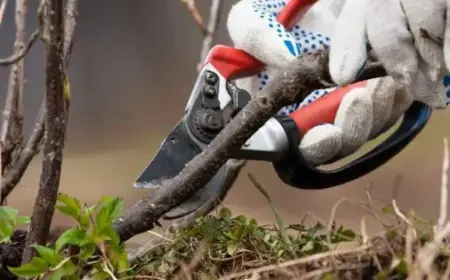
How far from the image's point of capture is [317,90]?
20.5 inches

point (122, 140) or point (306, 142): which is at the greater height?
point (306, 142)

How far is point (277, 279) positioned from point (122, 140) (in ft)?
1.99

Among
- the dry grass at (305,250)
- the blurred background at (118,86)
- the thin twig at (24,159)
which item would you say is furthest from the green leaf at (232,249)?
the blurred background at (118,86)

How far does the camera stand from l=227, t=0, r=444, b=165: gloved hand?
1.63ft

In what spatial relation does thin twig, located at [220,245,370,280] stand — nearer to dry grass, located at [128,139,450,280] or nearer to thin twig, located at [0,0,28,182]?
dry grass, located at [128,139,450,280]

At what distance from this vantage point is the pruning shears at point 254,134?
501 millimetres

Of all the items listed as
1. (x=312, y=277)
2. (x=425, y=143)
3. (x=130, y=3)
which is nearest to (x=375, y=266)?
(x=312, y=277)

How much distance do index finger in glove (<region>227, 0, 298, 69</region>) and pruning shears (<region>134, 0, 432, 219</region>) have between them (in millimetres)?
17

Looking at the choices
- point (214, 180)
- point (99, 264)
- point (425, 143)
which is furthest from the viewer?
point (425, 143)

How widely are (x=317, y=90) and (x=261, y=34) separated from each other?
0.07 m

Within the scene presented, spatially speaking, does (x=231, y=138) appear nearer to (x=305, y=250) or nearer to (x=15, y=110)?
(x=305, y=250)

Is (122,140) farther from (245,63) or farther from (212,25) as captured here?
(245,63)

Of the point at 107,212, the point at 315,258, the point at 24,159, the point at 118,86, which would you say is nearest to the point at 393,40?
the point at 315,258

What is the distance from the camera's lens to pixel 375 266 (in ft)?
1.16
